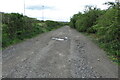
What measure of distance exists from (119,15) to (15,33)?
831 centimetres

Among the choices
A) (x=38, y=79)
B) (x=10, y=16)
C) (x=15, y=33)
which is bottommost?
(x=38, y=79)

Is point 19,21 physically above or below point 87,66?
above

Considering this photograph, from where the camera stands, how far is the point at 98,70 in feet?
13.2

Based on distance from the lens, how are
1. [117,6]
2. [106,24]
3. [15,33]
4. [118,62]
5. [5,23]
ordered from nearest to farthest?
[118,62] < [117,6] < [106,24] < [5,23] < [15,33]

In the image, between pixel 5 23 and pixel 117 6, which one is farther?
pixel 5 23

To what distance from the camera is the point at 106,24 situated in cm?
728

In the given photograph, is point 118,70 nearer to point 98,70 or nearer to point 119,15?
point 98,70

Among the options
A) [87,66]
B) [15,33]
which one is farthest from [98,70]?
[15,33]

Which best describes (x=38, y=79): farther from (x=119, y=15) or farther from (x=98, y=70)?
(x=119, y=15)

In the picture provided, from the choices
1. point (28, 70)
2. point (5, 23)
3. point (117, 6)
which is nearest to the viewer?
point (28, 70)

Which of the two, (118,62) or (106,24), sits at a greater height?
(106,24)

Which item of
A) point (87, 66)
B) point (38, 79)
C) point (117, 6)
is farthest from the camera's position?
point (117, 6)

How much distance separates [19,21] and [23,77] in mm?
7944

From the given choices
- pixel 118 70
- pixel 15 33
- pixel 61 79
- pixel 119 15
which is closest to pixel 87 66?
pixel 118 70
